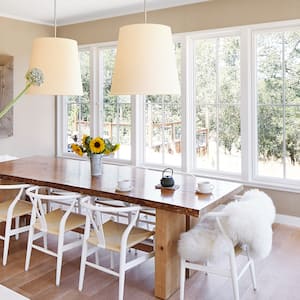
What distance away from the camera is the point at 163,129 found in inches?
205

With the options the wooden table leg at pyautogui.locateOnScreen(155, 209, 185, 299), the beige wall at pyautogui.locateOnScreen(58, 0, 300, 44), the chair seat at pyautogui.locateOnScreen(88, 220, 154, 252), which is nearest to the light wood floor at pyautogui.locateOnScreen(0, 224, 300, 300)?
the wooden table leg at pyautogui.locateOnScreen(155, 209, 185, 299)

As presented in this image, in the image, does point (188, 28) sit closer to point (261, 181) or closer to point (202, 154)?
point (202, 154)

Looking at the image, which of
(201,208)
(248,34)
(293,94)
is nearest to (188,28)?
(248,34)

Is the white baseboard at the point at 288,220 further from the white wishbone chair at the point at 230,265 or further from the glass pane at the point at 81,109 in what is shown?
the glass pane at the point at 81,109

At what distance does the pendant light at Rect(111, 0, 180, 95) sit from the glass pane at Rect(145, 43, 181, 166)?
2200 millimetres

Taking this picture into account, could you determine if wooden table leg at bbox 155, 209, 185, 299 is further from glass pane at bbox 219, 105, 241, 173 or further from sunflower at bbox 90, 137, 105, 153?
glass pane at bbox 219, 105, 241, 173

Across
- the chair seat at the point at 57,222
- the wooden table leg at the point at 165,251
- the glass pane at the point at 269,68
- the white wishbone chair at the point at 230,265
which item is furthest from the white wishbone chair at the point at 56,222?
the glass pane at the point at 269,68

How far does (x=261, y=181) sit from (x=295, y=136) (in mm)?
665

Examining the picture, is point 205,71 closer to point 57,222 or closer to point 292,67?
point 292,67

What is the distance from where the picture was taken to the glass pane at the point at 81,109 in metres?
5.94

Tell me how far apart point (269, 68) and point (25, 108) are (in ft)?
12.2

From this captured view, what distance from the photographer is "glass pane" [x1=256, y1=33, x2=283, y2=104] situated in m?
4.24

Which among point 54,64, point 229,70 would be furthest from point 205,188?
point 229,70

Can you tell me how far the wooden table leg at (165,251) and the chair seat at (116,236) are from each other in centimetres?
16
